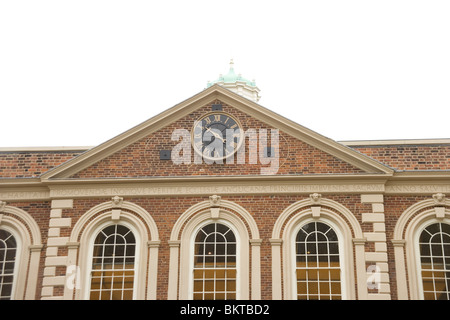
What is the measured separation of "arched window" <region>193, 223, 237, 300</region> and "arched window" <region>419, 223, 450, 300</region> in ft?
18.0

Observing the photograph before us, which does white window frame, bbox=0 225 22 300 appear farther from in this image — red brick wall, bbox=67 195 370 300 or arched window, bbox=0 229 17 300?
red brick wall, bbox=67 195 370 300

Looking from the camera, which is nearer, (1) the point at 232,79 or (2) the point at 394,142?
(2) the point at 394,142

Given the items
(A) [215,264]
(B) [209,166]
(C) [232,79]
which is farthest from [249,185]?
(C) [232,79]

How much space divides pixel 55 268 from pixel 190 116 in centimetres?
614

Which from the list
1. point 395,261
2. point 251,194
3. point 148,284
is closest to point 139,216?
point 148,284

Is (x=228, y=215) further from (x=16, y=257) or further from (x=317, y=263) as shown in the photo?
(x=16, y=257)

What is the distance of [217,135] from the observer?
65.6 feet

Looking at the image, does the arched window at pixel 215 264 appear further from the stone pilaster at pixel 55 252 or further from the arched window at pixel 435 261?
the arched window at pixel 435 261

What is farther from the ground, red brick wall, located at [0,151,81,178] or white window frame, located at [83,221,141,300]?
red brick wall, located at [0,151,81,178]

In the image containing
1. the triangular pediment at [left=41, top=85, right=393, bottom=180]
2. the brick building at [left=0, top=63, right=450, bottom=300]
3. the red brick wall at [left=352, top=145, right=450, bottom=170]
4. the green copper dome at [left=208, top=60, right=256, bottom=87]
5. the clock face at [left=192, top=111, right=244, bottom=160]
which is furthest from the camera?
the green copper dome at [left=208, top=60, right=256, bottom=87]

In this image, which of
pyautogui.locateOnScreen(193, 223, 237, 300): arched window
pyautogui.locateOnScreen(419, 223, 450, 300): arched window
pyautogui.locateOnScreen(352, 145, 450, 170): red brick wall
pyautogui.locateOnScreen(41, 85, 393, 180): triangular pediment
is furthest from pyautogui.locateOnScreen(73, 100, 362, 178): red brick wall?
pyautogui.locateOnScreen(419, 223, 450, 300): arched window

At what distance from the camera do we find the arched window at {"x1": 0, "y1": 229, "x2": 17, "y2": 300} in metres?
19.2

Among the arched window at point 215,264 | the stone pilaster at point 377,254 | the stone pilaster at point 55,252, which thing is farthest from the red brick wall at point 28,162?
the stone pilaster at point 377,254

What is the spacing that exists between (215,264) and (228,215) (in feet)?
4.95
